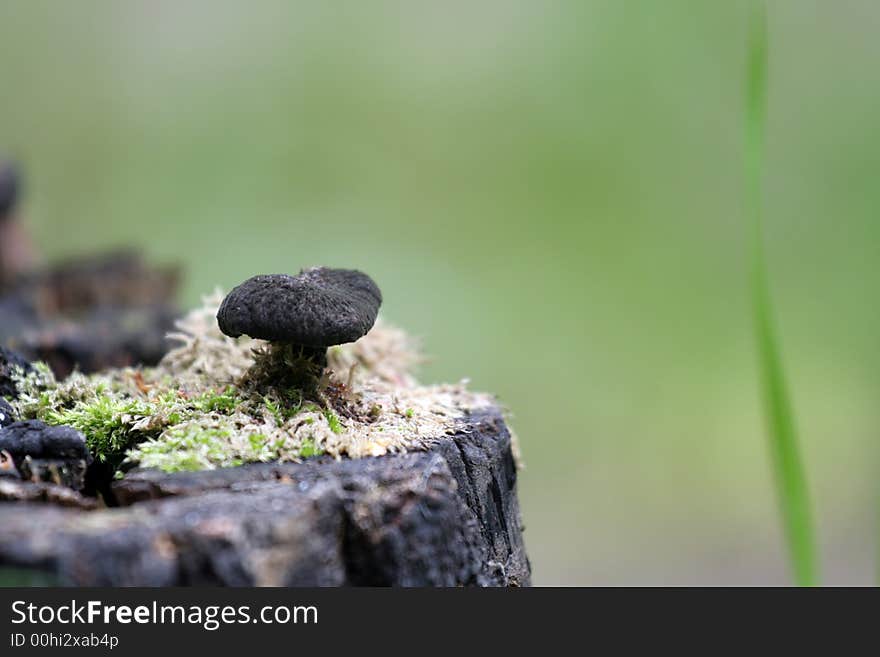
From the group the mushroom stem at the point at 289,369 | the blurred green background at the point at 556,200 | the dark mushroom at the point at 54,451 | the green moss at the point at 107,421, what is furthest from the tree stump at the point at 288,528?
the blurred green background at the point at 556,200

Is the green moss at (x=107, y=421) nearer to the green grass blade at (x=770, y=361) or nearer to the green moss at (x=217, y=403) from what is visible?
the green moss at (x=217, y=403)

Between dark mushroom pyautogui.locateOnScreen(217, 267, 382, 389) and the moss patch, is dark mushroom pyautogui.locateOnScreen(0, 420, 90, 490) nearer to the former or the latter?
the moss patch

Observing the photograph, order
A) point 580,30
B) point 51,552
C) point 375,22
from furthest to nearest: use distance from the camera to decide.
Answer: point 375,22 < point 580,30 < point 51,552

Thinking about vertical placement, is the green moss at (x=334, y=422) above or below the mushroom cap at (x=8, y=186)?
below

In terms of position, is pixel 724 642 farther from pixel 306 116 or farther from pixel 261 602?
pixel 306 116

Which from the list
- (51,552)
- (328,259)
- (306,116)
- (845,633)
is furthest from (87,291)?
(306,116)

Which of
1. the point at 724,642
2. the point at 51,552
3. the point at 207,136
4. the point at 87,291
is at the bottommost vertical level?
the point at 724,642
